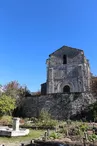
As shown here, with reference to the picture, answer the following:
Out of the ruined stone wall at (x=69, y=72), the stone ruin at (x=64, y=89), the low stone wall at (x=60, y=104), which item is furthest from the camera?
the ruined stone wall at (x=69, y=72)

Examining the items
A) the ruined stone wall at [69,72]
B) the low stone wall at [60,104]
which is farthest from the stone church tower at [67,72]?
the low stone wall at [60,104]

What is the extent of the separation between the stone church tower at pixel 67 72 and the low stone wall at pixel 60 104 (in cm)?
702

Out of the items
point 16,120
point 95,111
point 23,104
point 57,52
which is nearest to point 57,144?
point 16,120

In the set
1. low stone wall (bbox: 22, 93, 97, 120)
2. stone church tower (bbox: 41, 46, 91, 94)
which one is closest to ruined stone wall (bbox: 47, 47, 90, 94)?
stone church tower (bbox: 41, 46, 91, 94)

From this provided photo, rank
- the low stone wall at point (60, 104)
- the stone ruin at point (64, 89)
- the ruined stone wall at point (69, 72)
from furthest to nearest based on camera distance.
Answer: the ruined stone wall at point (69, 72)
the stone ruin at point (64, 89)
the low stone wall at point (60, 104)

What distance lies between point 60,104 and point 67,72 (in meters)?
10.3

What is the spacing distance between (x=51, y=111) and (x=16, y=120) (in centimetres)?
1174

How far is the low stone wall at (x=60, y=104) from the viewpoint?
22.9 metres

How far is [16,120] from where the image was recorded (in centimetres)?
1291

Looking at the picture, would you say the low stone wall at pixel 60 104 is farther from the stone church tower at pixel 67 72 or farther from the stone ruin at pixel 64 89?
the stone church tower at pixel 67 72

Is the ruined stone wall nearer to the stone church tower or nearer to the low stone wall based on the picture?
the stone church tower

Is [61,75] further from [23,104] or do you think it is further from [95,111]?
[95,111]

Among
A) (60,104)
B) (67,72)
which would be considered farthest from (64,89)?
(60,104)

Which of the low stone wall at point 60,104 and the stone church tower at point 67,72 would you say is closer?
the low stone wall at point 60,104
